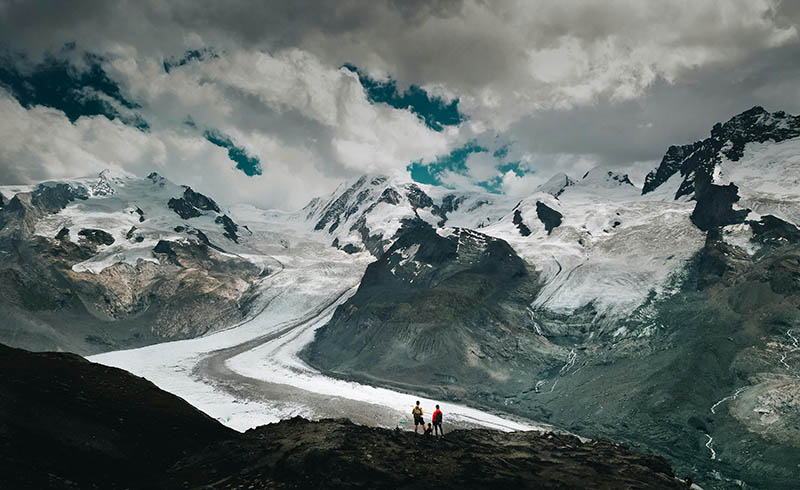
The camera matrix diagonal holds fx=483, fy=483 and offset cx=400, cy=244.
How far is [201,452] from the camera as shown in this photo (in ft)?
108

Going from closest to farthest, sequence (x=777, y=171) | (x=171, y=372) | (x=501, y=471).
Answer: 1. (x=501, y=471)
2. (x=171, y=372)
3. (x=777, y=171)

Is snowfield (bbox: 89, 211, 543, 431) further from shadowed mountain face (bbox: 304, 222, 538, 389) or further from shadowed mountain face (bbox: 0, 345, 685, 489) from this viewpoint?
shadowed mountain face (bbox: 0, 345, 685, 489)

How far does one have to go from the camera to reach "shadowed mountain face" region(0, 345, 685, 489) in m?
26.4

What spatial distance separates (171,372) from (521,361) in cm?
10588

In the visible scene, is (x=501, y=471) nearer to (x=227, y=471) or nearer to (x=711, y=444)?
(x=227, y=471)

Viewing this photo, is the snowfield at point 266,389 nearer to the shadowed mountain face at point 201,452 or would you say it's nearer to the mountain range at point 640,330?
the mountain range at point 640,330

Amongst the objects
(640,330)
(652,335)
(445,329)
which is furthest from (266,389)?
(652,335)

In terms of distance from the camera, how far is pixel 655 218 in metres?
183

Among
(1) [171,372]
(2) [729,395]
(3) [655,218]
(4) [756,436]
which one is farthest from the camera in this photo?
(3) [655,218]

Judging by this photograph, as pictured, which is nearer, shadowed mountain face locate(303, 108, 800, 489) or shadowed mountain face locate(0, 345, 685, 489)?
shadowed mountain face locate(0, 345, 685, 489)

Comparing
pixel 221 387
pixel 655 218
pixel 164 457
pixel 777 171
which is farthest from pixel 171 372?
pixel 777 171

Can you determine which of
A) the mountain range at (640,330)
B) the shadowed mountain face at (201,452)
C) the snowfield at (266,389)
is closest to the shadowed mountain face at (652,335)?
the mountain range at (640,330)

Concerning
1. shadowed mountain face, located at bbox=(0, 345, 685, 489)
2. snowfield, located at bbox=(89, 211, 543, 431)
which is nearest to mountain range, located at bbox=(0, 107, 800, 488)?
snowfield, located at bbox=(89, 211, 543, 431)

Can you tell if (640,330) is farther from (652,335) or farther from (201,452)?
(201,452)
